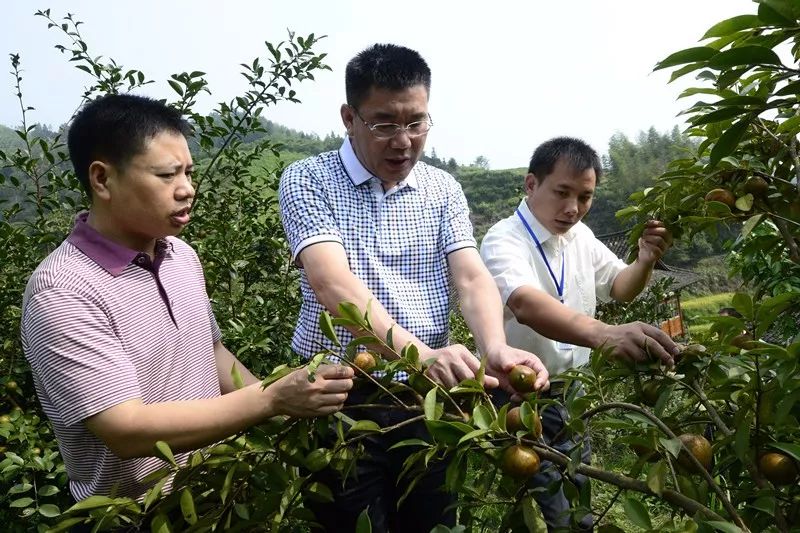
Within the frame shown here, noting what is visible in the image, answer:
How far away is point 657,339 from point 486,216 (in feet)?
168

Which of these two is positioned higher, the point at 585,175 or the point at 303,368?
the point at 585,175

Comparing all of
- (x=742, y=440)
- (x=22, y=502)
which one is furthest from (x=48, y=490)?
(x=742, y=440)

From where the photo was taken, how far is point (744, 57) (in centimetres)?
88

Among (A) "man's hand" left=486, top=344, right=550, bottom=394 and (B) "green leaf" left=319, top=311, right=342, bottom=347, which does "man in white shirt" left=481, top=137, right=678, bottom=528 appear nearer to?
(A) "man's hand" left=486, top=344, right=550, bottom=394

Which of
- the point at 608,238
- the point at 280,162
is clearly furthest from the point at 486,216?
the point at 280,162

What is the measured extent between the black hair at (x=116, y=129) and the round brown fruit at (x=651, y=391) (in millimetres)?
1092

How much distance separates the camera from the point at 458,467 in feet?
3.56

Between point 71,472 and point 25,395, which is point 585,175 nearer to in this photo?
point 71,472

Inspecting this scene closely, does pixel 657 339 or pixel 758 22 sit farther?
pixel 657 339

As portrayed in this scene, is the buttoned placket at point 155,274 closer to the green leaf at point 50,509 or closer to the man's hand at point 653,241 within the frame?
the green leaf at point 50,509

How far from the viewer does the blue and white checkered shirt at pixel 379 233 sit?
188 cm

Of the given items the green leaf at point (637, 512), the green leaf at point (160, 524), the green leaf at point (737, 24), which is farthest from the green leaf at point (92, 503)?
the green leaf at point (737, 24)

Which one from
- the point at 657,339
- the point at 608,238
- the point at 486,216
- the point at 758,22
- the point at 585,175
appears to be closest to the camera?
the point at 758,22

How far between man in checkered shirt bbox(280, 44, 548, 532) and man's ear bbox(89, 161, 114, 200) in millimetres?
478
